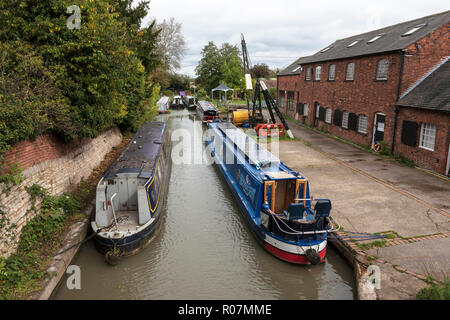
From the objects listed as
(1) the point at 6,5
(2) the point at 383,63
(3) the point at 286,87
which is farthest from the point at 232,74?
(1) the point at 6,5

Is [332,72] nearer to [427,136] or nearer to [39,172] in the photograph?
[427,136]

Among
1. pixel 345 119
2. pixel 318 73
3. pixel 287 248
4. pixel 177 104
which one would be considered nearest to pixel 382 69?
pixel 345 119

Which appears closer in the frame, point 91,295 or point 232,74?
point 91,295

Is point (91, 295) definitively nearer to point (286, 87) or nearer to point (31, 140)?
point (31, 140)

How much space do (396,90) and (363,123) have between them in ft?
9.81

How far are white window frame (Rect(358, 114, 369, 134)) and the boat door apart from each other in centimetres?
68

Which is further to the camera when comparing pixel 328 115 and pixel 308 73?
pixel 308 73

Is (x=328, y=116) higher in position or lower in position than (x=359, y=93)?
lower

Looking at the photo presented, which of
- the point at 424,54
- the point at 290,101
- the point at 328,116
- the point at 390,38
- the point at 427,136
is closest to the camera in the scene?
the point at 427,136

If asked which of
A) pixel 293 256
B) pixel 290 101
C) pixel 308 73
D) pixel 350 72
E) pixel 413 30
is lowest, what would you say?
pixel 293 256

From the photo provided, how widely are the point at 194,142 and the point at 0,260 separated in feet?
51.2

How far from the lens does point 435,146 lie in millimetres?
11492

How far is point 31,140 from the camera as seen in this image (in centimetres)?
721
